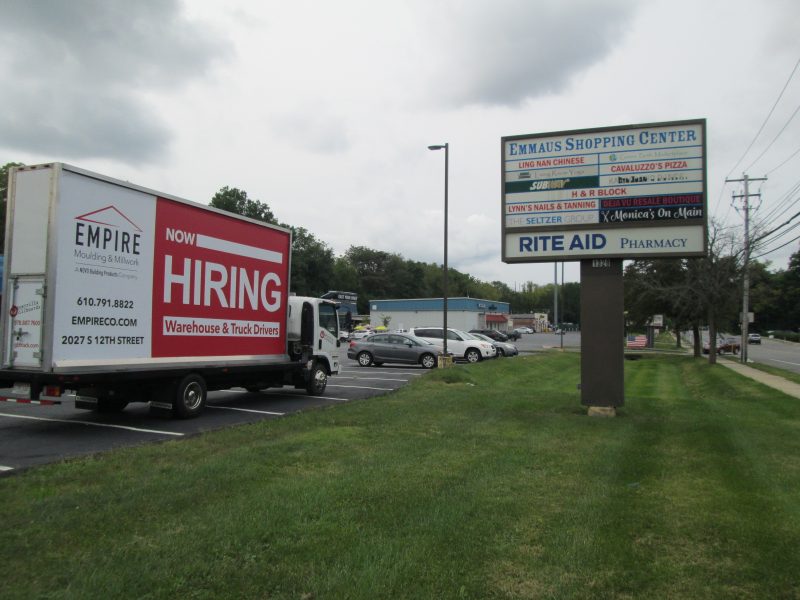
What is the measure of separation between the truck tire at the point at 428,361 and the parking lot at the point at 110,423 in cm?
957

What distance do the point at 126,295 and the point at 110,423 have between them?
2430 millimetres

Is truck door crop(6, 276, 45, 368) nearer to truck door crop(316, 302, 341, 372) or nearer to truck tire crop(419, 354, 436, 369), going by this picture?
truck door crop(316, 302, 341, 372)

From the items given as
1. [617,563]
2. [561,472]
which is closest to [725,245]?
[561,472]

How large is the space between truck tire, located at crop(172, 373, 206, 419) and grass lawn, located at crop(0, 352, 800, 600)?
212cm

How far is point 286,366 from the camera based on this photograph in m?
13.2

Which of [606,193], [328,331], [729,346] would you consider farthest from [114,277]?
[729,346]

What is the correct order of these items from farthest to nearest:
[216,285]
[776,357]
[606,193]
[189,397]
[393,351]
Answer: [776,357], [393,351], [216,285], [606,193], [189,397]

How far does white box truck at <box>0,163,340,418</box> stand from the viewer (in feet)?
27.1

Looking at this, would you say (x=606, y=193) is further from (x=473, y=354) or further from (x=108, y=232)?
(x=473, y=354)

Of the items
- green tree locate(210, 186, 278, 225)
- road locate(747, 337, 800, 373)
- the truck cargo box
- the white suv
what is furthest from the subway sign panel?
green tree locate(210, 186, 278, 225)

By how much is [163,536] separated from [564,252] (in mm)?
8600

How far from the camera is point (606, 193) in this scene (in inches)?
426

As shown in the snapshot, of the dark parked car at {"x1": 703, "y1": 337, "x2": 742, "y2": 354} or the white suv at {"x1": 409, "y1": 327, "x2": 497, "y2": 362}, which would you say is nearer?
the white suv at {"x1": 409, "y1": 327, "x2": 497, "y2": 362}

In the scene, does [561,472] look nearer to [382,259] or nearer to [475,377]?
[475,377]
